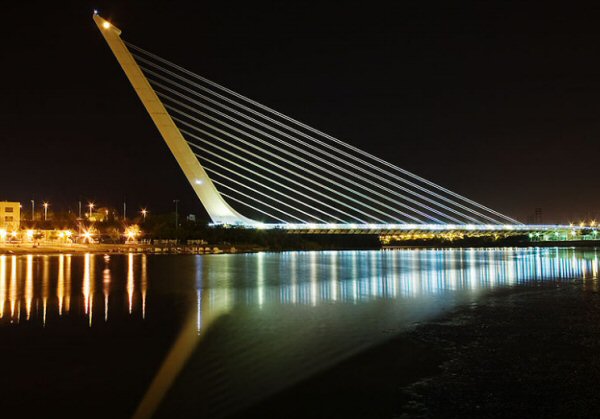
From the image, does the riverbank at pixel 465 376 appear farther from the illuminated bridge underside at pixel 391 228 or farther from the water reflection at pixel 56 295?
the illuminated bridge underside at pixel 391 228

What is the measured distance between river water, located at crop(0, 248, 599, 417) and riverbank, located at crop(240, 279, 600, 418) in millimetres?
437

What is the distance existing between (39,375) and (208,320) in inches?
148

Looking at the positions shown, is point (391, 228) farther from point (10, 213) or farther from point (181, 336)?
point (10, 213)

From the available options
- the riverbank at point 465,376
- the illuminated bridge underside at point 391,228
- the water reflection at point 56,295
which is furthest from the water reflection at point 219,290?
the illuminated bridge underside at point 391,228

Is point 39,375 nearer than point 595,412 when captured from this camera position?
No

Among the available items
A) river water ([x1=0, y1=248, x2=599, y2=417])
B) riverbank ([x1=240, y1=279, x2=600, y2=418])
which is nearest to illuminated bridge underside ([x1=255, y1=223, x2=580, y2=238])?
river water ([x1=0, y1=248, x2=599, y2=417])

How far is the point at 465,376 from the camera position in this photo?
18.2 feet

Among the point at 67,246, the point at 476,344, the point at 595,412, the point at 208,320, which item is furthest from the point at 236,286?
the point at 67,246

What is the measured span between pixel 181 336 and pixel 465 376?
3.97m

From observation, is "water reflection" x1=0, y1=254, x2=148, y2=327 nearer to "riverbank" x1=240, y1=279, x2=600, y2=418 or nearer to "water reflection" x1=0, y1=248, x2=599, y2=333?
"water reflection" x1=0, y1=248, x2=599, y2=333

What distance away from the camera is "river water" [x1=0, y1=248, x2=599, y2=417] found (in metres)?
5.04

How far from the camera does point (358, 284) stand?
16000 millimetres

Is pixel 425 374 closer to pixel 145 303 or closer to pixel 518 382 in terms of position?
pixel 518 382

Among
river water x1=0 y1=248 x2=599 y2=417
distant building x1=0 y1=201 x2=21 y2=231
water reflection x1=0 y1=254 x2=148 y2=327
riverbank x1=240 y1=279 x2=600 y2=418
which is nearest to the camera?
riverbank x1=240 y1=279 x2=600 y2=418
